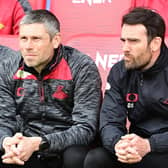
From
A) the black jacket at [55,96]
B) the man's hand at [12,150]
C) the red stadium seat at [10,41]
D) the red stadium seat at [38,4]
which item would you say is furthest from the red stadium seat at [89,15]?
the man's hand at [12,150]

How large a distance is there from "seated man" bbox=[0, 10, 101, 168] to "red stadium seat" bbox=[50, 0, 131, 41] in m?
0.93

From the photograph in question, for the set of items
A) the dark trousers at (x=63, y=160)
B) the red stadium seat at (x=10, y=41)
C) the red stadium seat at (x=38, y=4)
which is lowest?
the dark trousers at (x=63, y=160)

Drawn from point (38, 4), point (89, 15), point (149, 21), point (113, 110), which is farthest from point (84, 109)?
point (38, 4)

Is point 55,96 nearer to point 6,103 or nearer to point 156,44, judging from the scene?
point 6,103

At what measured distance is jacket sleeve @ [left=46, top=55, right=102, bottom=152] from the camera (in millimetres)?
2479

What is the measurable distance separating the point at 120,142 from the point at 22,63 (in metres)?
0.66

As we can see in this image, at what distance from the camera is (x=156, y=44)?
8.00 feet

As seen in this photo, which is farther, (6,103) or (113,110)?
(6,103)

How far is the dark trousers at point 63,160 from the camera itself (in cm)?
237

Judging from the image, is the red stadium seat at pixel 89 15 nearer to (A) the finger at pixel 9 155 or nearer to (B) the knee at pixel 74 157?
(B) the knee at pixel 74 157

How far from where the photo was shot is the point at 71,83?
256cm

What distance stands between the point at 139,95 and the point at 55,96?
15.7 inches

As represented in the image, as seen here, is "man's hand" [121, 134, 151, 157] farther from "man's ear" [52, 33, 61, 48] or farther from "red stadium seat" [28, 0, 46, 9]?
"red stadium seat" [28, 0, 46, 9]

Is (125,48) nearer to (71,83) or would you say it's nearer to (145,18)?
(145,18)
